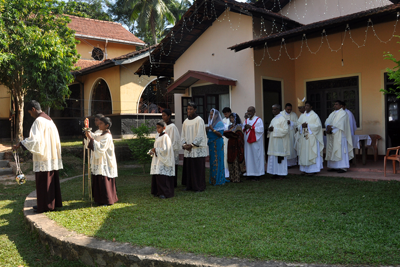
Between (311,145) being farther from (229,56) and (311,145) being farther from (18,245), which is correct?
(18,245)

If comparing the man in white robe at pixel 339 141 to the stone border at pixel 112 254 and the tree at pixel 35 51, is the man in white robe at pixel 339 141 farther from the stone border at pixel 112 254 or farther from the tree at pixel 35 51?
the tree at pixel 35 51

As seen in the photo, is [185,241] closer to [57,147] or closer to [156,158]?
[156,158]

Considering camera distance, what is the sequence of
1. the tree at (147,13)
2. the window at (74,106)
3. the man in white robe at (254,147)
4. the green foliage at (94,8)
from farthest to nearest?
the green foliage at (94,8) → the tree at (147,13) → the window at (74,106) → the man in white robe at (254,147)

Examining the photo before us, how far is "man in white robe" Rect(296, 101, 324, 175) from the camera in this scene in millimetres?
8235

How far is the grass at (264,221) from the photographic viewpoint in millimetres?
3504

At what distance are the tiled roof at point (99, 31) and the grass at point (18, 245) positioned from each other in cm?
1459

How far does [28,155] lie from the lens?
1104 centimetres

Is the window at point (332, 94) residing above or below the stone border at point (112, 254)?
above

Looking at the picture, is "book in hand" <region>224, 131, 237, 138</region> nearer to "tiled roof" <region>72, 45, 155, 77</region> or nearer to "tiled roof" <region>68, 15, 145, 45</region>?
"tiled roof" <region>72, 45, 155, 77</region>

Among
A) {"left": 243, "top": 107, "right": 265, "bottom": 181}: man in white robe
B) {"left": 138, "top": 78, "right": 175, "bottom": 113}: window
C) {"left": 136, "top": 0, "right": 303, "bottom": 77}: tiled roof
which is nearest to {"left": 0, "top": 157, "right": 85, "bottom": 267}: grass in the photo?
{"left": 243, "top": 107, "right": 265, "bottom": 181}: man in white robe

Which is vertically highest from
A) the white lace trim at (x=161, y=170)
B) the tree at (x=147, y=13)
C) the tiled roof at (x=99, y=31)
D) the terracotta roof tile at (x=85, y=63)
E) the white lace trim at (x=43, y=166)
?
the tree at (x=147, y=13)

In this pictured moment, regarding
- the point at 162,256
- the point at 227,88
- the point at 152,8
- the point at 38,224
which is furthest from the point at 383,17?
the point at 152,8

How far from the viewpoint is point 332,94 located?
10.9m

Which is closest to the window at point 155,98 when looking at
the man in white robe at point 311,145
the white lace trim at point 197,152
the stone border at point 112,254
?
the man in white robe at point 311,145
